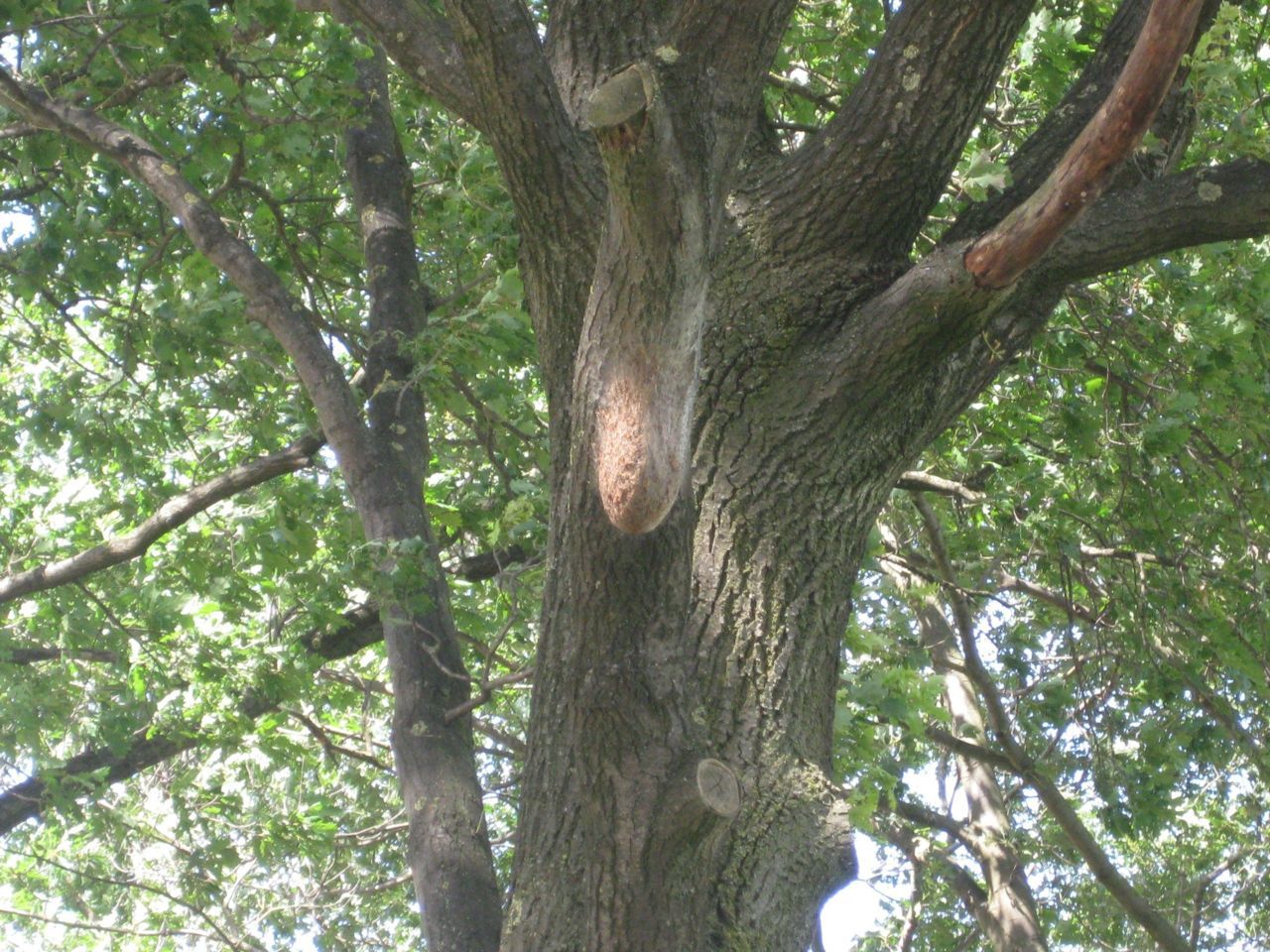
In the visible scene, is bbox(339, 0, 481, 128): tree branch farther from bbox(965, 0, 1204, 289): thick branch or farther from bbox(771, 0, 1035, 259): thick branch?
bbox(965, 0, 1204, 289): thick branch

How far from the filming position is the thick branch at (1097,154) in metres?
2.20

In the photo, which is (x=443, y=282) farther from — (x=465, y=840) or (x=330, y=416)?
(x=465, y=840)

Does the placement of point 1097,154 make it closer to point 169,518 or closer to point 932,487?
point 932,487

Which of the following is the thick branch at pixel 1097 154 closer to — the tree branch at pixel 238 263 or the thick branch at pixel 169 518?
the tree branch at pixel 238 263

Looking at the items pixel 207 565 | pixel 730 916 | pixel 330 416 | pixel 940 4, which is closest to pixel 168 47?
pixel 330 416

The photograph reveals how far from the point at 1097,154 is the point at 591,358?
3.32ft

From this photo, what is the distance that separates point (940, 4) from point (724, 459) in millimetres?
1234

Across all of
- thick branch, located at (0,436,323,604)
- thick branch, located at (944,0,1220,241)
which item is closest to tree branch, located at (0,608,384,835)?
thick branch, located at (0,436,323,604)

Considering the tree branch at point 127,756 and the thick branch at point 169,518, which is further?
the tree branch at point 127,756

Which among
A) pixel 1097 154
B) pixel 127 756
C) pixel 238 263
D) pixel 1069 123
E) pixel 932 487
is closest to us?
pixel 1097 154

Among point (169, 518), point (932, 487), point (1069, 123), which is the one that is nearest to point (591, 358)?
point (1069, 123)

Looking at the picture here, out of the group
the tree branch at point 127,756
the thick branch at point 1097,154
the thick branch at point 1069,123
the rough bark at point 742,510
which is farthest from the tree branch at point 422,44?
the tree branch at point 127,756

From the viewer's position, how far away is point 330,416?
4332 millimetres

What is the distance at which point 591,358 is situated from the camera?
7.82 ft
